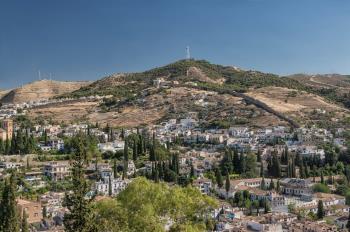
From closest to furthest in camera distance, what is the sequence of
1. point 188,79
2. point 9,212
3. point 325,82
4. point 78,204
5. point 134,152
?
1. point 78,204
2. point 9,212
3. point 134,152
4. point 188,79
5. point 325,82

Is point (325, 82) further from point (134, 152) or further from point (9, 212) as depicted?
point (9, 212)

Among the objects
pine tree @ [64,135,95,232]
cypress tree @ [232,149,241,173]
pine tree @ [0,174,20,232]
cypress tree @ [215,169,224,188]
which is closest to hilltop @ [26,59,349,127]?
cypress tree @ [232,149,241,173]

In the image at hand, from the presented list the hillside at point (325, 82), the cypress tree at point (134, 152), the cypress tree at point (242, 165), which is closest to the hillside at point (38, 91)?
the hillside at point (325, 82)

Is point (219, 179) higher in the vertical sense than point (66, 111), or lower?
lower

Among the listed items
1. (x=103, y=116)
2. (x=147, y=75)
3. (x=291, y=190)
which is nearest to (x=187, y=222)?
(x=291, y=190)

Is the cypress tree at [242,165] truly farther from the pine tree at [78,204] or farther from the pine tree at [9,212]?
the pine tree at [78,204]

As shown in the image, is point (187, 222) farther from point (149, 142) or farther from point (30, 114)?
point (30, 114)

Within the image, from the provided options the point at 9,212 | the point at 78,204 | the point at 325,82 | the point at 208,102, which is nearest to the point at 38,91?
the point at 208,102
